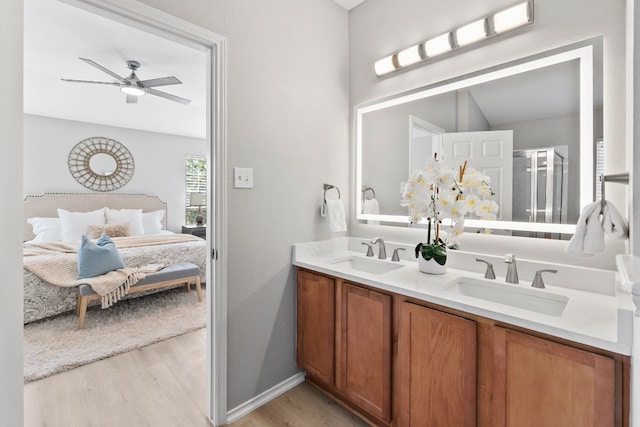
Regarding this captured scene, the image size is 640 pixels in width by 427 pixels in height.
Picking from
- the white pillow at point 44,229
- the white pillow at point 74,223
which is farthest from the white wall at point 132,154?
the white pillow at point 74,223

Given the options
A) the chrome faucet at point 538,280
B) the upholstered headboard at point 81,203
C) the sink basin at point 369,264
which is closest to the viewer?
the chrome faucet at point 538,280

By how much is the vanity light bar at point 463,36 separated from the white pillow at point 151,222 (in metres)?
4.58

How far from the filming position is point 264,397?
173 cm

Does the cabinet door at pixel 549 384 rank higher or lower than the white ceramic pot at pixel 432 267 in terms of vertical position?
lower

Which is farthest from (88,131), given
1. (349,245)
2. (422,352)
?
(422,352)

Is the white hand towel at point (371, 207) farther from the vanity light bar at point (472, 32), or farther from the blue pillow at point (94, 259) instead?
the blue pillow at point (94, 259)

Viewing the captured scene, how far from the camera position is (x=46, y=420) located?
1615mm

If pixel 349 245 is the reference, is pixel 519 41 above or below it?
above

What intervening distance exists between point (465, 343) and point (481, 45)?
148cm

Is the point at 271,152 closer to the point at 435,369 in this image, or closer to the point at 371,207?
the point at 371,207

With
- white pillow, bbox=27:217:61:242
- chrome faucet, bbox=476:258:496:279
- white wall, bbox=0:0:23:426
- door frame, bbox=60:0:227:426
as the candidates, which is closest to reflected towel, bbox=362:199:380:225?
chrome faucet, bbox=476:258:496:279

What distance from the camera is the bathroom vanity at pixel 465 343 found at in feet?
2.87

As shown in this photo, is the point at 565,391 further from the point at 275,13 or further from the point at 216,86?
the point at 275,13

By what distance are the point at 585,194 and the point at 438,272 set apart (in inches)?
27.7
